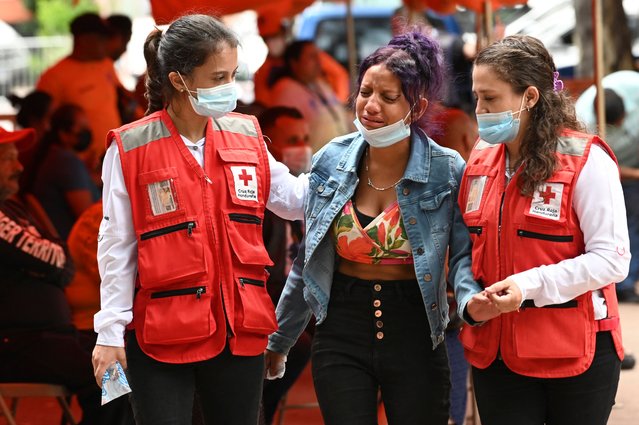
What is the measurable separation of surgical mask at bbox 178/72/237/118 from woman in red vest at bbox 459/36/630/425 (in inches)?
29.7

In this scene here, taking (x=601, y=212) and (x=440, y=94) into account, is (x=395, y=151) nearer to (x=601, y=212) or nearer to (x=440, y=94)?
(x=440, y=94)

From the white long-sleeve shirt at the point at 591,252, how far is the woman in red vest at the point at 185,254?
81 cm

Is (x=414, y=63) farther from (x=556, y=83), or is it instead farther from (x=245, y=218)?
(x=245, y=218)

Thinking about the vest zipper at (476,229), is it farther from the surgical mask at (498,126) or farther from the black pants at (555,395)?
the black pants at (555,395)

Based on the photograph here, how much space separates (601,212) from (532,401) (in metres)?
0.60

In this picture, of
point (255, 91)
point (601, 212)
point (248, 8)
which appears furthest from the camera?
point (255, 91)

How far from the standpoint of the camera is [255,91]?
35.7 ft

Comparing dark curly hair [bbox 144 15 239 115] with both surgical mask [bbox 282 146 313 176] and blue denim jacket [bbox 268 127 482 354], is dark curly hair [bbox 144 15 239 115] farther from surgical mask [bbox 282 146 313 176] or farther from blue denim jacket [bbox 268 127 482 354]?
surgical mask [bbox 282 146 313 176]

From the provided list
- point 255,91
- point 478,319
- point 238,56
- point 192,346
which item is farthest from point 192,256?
point 255,91

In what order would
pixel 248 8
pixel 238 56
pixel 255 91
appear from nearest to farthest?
pixel 238 56, pixel 248 8, pixel 255 91

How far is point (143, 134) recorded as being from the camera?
3.47 meters

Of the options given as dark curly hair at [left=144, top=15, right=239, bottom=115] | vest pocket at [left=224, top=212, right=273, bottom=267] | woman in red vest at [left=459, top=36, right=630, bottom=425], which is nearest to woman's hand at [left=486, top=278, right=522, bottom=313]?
woman in red vest at [left=459, top=36, right=630, bottom=425]

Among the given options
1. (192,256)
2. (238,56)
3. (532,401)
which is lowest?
(532,401)

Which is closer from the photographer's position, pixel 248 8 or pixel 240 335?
pixel 240 335
